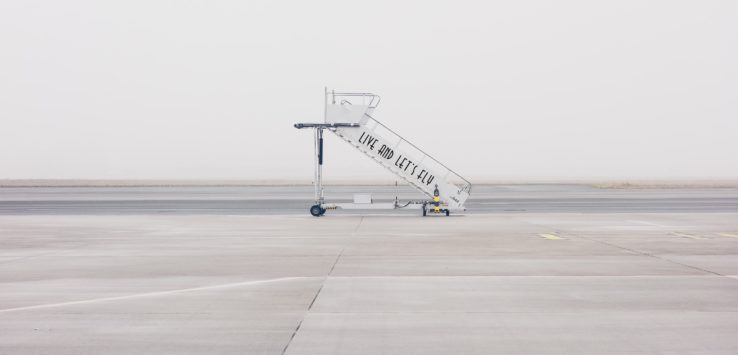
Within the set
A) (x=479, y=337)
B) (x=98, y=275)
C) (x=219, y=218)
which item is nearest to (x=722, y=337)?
(x=479, y=337)

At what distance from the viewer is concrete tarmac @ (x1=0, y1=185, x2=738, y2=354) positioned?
7285mm

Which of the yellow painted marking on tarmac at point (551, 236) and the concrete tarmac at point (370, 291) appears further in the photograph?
the yellow painted marking on tarmac at point (551, 236)

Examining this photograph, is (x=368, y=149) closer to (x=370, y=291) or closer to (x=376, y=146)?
(x=376, y=146)

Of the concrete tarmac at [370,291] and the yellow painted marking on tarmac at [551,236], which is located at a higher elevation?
the yellow painted marking on tarmac at [551,236]

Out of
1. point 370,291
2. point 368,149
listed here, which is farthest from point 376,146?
point 370,291

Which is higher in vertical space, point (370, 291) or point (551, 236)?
point (551, 236)

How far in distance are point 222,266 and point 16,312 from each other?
4.89 m

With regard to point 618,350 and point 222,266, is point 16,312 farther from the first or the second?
point 618,350

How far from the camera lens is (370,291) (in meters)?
10.3

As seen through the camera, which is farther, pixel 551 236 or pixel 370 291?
pixel 551 236

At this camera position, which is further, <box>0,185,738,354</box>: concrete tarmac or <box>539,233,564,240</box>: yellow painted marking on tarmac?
<box>539,233,564,240</box>: yellow painted marking on tarmac

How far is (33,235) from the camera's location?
20.0 metres

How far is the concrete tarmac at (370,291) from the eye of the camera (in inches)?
287

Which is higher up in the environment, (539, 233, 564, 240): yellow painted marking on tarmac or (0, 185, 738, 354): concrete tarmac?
(539, 233, 564, 240): yellow painted marking on tarmac
